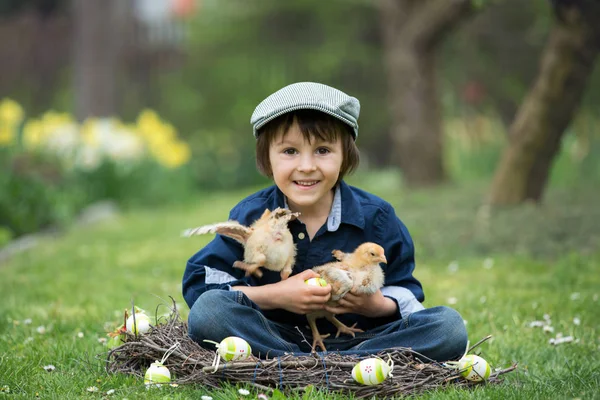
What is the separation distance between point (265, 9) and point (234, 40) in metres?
1.17

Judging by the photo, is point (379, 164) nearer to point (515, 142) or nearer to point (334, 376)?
point (515, 142)

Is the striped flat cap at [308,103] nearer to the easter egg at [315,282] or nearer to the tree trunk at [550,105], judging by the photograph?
the easter egg at [315,282]

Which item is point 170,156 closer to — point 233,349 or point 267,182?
point 267,182

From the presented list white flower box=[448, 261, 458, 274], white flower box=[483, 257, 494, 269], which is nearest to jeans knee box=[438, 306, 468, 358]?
white flower box=[448, 261, 458, 274]

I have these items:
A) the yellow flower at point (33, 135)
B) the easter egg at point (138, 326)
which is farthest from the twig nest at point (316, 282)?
the yellow flower at point (33, 135)

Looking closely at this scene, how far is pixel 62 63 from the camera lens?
1736cm

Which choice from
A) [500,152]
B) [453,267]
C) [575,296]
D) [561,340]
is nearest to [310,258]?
[561,340]

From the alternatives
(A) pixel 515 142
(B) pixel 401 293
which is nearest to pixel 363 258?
(B) pixel 401 293

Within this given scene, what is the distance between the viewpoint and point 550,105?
648 cm

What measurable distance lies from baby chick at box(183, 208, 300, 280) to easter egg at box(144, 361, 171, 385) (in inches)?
19.3

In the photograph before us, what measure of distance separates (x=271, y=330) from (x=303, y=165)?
65 centimetres

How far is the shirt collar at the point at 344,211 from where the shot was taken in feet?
10.4

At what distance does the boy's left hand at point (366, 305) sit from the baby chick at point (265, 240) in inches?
9.5

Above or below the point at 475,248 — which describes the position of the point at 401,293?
below
